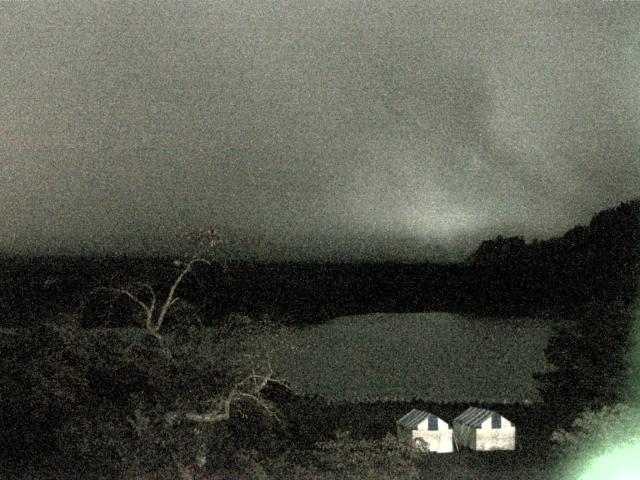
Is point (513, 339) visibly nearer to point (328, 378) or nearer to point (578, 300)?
point (578, 300)

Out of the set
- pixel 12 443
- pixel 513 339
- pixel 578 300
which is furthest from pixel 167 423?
pixel 578 300

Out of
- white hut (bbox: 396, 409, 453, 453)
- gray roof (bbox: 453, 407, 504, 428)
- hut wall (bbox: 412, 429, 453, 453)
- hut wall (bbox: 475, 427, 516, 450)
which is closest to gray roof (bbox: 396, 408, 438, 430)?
white hut (bbox: 396, 409, 453, 453)

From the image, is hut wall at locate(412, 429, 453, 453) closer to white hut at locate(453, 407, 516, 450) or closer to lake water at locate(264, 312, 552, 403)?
white hut at locate(453, 407, 516, 450)

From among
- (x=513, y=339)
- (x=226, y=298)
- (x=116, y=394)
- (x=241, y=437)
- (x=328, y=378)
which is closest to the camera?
(x=116, y=394)

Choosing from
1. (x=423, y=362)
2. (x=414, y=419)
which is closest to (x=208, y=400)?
(x=414, y=419)

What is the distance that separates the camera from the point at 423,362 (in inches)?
1046

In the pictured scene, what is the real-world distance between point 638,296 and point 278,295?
39.4ft

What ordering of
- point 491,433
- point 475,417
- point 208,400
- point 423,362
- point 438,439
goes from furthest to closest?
point 423,362 → point 475,417 → point 491,433 → point 438,439 → point 208,400

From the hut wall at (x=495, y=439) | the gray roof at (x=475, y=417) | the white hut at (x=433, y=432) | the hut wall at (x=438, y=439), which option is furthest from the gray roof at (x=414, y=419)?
the hut wall at (x=495, y=439)

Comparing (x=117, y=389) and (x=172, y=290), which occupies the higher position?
(x=172, y=290)

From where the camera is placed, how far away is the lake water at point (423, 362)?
22125 millimetres

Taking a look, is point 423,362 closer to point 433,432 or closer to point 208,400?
point 433,432

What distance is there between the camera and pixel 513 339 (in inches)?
1126

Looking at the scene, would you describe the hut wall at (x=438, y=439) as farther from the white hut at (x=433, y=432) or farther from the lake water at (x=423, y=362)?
the lake water at (x=423, y=362)
